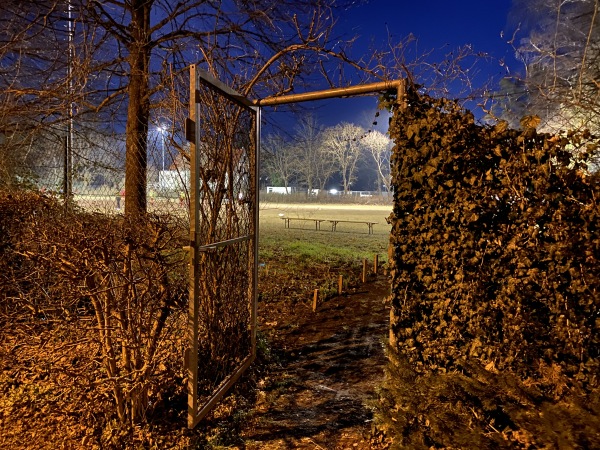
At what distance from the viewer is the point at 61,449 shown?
308cm

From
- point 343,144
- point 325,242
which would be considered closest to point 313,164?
point 343,144

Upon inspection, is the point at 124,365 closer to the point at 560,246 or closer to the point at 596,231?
the point at 560,246

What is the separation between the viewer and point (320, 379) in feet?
14.3

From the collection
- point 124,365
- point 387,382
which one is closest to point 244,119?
point 124,365

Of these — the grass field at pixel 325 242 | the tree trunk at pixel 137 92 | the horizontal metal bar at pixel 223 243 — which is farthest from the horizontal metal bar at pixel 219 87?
the grass field at pixel 325 242

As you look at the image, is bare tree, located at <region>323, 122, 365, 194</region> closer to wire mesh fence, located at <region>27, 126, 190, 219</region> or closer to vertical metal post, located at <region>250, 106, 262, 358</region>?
wire mesh fence, located at <region>27, 126, 190, 219</region>

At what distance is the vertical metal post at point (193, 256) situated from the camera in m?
2.95

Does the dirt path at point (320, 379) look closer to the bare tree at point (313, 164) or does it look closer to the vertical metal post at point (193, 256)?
the vertical metal post at point (193, 256)

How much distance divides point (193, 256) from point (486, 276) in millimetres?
2053

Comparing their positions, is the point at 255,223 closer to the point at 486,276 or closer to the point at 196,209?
the point at 196,209

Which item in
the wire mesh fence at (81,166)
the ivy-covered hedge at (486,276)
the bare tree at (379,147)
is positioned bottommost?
the ivy-covered hedge at (486,276)

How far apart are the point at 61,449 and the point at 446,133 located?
367 centimetres

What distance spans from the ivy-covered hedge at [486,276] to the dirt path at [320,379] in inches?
25.2

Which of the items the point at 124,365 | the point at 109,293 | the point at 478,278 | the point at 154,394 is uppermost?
the point at 478,278
